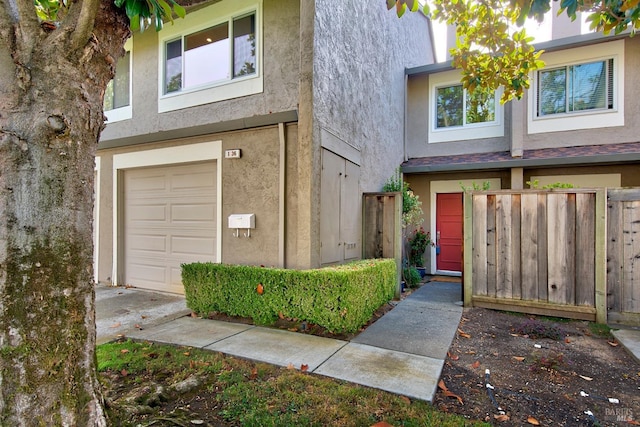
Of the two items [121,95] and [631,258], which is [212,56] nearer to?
[121,95]

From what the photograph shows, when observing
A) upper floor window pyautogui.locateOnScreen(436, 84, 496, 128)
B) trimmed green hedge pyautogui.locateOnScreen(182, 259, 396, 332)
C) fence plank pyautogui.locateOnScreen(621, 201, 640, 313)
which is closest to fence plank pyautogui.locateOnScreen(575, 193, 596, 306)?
fence plank pyautogui.locateOnScreen(621, 201, 640, 313)

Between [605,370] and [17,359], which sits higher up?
[17,359]

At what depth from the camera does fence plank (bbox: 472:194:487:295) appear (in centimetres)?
564

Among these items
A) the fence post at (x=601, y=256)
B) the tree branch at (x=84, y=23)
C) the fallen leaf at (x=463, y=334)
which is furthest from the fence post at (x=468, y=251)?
the tree branch at (x=84, y=23)

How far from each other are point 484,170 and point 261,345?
7879 millimetres

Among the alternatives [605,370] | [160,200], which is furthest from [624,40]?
[160,200]

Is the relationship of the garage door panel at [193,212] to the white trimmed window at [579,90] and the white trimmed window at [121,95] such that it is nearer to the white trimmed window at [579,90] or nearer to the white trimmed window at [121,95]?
the white trimmed window at [121,95]

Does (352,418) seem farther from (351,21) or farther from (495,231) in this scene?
(351,21)

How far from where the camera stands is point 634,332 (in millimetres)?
4383

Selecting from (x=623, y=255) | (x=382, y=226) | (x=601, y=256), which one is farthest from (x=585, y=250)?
(x=382, y=226)

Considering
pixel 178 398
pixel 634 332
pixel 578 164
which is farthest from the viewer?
pixel 578 164

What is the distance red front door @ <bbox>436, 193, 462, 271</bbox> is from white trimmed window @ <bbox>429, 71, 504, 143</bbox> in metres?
1.85

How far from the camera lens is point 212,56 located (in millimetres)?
6102

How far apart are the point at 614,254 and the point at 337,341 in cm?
429
